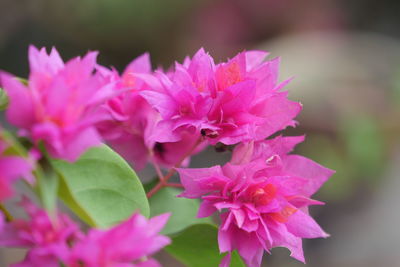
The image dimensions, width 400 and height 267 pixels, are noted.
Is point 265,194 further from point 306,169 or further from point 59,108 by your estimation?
point 59,108

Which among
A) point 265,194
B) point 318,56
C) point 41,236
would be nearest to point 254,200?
point 265,194

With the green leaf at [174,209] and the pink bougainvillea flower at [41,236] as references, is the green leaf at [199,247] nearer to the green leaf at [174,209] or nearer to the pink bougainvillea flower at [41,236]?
the green leaf at [174,209]

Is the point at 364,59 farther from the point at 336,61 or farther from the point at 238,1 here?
the point at 238,1

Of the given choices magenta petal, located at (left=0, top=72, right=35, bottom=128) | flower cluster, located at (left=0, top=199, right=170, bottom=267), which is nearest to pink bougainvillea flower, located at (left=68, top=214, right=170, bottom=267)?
flower cluster, located at (left=0, top=199, right=170, bottom=267)

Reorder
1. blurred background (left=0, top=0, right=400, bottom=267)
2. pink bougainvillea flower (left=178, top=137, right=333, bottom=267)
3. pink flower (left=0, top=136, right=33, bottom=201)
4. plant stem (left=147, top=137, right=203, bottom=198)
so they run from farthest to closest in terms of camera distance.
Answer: blurred background (left=0, top=0, right=400, bottom=267), plant stem (left=147, top=137, right=203, bottom=198), pink bougainvillea flower (left=178, top=137, right=333, bottom=267), pink flower (left=0, top=136, right=33, bottom=201)

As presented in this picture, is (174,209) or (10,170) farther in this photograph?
(174,209)

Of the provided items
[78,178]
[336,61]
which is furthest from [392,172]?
[78,178]

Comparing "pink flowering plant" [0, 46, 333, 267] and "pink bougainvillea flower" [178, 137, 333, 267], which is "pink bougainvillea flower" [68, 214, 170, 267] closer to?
"pink flowering plant" [0, 46, 333, 267]
